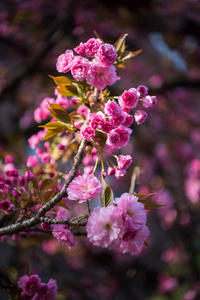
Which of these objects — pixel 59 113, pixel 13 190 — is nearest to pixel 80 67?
pixel 59 113

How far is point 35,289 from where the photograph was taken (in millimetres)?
927

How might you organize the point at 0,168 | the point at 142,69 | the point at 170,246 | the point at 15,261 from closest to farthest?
1. the point at 0,168
2. the point at 15,261
3. the point at 170,246
4. the point at 142,69

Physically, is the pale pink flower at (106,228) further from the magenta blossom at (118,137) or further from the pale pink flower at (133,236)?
the magenta blossom at (118,137)

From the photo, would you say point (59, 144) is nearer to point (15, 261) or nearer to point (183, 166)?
point (15, 261)

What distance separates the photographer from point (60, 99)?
120cm

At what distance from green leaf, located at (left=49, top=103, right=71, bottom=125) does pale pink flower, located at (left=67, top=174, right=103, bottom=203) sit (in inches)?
9.2

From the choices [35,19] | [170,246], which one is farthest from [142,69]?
[170,246]

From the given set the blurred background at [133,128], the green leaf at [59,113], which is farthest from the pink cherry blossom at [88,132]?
the blurred background at [133,128]

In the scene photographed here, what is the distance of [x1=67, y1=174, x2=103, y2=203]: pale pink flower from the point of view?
806 millimetres

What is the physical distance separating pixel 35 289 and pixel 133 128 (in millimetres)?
2857

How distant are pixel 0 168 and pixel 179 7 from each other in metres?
3.48

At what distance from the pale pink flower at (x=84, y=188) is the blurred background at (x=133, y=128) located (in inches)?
51.7

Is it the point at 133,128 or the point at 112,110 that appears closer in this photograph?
the point at 112,110

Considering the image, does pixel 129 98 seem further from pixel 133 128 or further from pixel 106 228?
pixel 133 128
